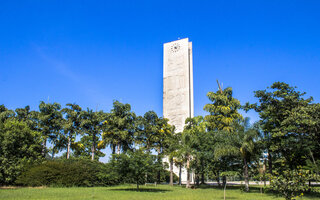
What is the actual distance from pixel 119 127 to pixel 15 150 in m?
12.6

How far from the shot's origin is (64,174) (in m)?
26.2

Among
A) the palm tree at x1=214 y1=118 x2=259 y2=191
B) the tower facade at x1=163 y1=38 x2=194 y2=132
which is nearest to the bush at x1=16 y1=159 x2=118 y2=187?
the palm tree at x1=214 y1=118 x2=259 y2=191

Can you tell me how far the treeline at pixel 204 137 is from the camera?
790 inches

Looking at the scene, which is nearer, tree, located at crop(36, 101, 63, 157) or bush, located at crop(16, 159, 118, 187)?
bush, located at crop(16, 159, 118, 187)

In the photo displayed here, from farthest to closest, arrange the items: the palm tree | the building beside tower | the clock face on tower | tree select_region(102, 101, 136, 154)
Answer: the clock face on tower, the building beside tower, tree select_region(102, 101, 136, 154), the palm tree

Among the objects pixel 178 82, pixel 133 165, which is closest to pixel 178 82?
pixel 178 82

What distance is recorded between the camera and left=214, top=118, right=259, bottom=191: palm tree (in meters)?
22.9

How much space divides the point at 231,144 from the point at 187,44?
29.0 m

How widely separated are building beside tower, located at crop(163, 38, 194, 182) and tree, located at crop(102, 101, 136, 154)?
1360 centimetres

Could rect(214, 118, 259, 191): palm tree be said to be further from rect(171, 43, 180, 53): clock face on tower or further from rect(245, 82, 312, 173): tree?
rect(171, 43, 180, 53): clock face on tower

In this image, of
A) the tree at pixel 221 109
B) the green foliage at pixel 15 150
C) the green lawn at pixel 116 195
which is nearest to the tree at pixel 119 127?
the green foliage at pixel 15 150

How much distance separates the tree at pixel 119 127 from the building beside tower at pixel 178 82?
13.6 meters

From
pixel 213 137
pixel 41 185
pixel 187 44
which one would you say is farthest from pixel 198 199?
pixel 187 44

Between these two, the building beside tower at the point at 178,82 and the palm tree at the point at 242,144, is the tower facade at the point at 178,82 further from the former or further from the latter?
the palm tree at the point at 242,144
